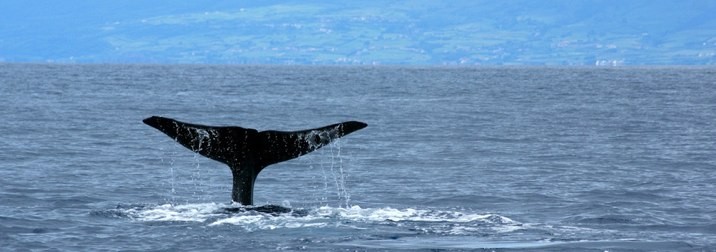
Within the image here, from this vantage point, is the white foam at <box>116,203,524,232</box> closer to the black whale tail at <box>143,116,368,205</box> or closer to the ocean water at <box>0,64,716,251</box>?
the ocean water at <box>0,64,716,251</box>

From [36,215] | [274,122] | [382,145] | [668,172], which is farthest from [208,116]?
[36,215]

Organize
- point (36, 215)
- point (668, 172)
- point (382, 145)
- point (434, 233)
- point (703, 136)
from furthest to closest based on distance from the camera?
point (703, 136) < point (382, 145) < point (668, 172) < point (36, 215) < point (434, 233)

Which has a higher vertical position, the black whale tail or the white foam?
the black whale tail

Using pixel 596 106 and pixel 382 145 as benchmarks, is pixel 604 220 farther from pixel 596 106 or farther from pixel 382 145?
pixel 596 106

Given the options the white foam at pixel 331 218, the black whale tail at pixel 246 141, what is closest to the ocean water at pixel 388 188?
the white foam at pixel 331 218

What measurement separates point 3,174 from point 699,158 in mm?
13941

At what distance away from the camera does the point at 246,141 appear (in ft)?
46.5

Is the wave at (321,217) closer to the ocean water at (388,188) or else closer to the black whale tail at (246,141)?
the ocean water at (388,188)

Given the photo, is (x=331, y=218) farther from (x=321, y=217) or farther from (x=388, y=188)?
(x=388, y=188)

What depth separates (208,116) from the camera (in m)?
46.7

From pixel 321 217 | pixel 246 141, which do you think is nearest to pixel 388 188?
pixel 321 217

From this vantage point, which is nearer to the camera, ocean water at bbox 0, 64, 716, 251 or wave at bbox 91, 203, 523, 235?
ocean water at bbox 0, 64, 716, 251

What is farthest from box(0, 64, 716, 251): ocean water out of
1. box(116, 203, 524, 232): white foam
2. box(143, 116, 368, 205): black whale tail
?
box(143, 116, 368, 205): black whale tail

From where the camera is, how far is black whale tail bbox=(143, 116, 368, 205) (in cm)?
1390
